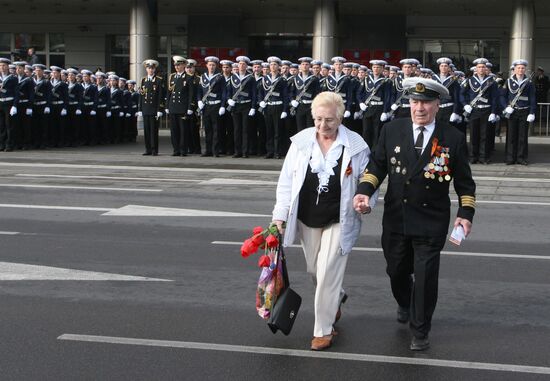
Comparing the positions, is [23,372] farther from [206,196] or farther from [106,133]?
[106,133]

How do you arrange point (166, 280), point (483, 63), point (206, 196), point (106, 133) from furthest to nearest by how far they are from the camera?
point (106, 133) < point (483, 63) < point (206, 196) < point (166, 280)

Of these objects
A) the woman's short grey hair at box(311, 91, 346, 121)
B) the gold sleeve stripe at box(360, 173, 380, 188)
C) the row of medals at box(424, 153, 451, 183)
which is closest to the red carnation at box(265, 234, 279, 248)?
the gold sleeve stripe at box(360, 173, 380, 188)

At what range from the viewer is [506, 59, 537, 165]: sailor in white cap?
19.1 metres

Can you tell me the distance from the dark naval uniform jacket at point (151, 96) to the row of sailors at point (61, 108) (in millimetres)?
2950

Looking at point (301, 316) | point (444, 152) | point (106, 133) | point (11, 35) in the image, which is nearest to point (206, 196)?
point (301, 316)

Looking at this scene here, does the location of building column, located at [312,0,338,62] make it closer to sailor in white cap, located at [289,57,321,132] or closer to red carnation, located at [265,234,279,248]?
sailor in white cap, located at [289,57,321,132]

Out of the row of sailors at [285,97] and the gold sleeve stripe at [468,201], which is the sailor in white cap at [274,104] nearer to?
the row of sailors at [285,97]

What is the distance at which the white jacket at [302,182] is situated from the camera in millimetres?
6402

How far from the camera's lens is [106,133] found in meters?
25.8

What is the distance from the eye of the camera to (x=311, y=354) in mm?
6332

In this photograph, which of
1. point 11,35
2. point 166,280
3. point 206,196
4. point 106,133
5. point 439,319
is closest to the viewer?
point 439,319

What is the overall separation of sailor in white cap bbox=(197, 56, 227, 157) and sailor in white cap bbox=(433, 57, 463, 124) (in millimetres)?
4793

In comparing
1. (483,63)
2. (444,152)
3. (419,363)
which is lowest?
(419,363)

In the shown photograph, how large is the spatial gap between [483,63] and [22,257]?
12.4 metres
